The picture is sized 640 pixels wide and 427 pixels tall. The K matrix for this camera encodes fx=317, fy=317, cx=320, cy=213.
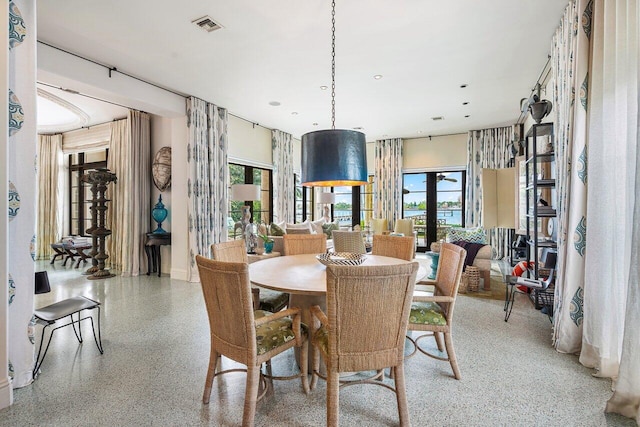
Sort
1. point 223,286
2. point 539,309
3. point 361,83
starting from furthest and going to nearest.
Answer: point 361,83
point 539,309
point 223,286

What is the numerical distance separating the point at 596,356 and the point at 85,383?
12.0ft

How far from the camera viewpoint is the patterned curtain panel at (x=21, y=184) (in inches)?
81.5

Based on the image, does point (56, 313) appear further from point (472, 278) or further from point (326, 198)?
point (326, 198)

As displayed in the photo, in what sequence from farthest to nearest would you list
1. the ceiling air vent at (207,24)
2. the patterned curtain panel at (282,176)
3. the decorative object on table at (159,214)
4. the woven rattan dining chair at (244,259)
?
1. the patterned curtain panel at (282,176)
2. the decorative object on table at (159,214)
3. the ceiling air vent at (207,24)
4. the woven rattan dining chair at (244,259)

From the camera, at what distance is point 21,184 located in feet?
7.00

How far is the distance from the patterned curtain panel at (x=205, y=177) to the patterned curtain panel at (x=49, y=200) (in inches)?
173

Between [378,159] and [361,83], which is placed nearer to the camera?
[361,83]

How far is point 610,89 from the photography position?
7.14 ft

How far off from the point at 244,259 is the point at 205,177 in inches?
111

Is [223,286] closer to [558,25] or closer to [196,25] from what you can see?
[196,25]

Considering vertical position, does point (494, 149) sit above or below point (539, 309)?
above

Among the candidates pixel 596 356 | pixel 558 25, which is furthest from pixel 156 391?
pixel 558 25

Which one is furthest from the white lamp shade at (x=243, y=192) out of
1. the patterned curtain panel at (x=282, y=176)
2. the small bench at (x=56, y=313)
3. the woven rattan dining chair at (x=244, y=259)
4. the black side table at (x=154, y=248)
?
the small bench at (x=56, y=313)

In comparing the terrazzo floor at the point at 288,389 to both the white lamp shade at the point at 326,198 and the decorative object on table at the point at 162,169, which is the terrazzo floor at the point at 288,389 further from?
the white lamp shade at the point at 326,198
